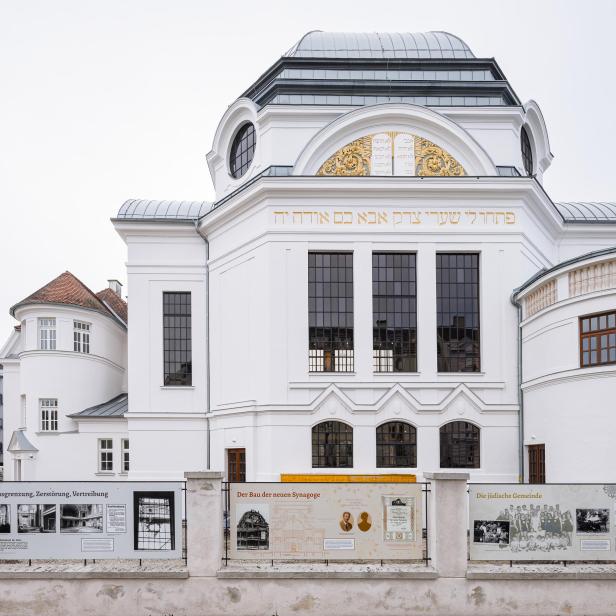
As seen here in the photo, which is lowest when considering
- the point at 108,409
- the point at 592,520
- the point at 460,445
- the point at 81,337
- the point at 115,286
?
the point at 592,520

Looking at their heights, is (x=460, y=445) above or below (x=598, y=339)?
below

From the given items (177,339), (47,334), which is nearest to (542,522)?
(177,339)

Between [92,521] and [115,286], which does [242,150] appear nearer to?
[92,521]

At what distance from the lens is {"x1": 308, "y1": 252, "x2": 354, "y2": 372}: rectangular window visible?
25266 millimetres

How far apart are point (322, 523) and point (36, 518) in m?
5.26

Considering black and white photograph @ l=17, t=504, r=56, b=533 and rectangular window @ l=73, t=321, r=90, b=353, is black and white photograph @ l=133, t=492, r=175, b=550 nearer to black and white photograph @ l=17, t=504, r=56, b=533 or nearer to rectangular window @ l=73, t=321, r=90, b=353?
black and white photograph @ l=17, t=504, r=56, b=533

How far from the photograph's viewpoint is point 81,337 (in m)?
35.4

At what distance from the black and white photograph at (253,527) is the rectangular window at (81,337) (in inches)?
886

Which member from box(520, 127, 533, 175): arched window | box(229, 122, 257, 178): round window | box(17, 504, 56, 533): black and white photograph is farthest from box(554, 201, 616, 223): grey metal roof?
box(17, 504, 56, 533): black and white photograph

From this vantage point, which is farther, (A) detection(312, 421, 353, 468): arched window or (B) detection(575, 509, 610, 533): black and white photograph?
(A) detection(312, 421, 353, 468): arched window

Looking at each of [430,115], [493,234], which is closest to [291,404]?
[493,234]

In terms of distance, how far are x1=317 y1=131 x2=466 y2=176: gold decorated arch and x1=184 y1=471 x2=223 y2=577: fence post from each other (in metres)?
13.6

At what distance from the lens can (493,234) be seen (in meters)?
25.4

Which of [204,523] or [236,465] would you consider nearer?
[204,523]
